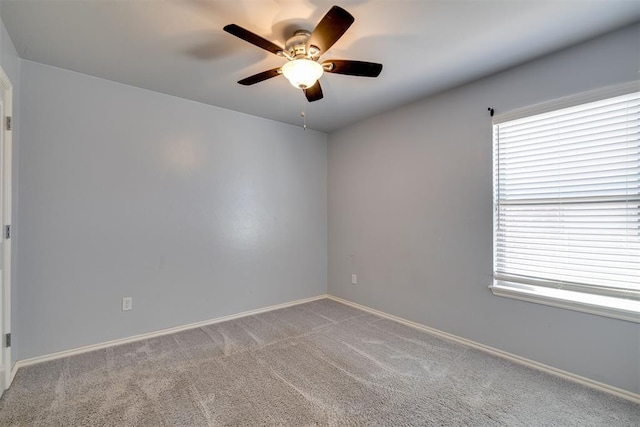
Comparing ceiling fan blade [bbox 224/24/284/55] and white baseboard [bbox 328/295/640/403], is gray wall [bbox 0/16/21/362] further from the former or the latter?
white baseboard [bbox 328/295/640/403]

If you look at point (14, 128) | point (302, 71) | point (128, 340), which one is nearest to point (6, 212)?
point (14, 128)

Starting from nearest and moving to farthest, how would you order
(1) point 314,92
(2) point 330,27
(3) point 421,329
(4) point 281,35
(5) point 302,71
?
(2) point 330,27, (5) point 302,71, (4) point 281,35, (1) point 314,92, (3) point 421,329

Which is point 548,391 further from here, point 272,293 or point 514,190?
point 272,293

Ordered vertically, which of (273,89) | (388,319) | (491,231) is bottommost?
(388,319)

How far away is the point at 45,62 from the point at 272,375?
3185 mm

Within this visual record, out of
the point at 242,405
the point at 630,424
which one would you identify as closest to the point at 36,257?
the point at 242,405

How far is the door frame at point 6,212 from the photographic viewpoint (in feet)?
6.47

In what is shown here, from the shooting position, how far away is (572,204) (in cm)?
217

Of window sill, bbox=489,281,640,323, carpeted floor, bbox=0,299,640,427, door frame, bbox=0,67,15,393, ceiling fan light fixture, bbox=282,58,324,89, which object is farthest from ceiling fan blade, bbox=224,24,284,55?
window sill, bbox=489,281,640,323

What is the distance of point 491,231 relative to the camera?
103 inches

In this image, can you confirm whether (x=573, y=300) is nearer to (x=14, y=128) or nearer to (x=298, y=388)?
(x=298, y=388)

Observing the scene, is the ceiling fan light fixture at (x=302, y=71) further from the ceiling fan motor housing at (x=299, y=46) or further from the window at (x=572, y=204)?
the window at (x=572, y=204)

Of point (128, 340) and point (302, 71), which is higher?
point (302, 71)

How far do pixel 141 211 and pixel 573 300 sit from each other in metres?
3.82
